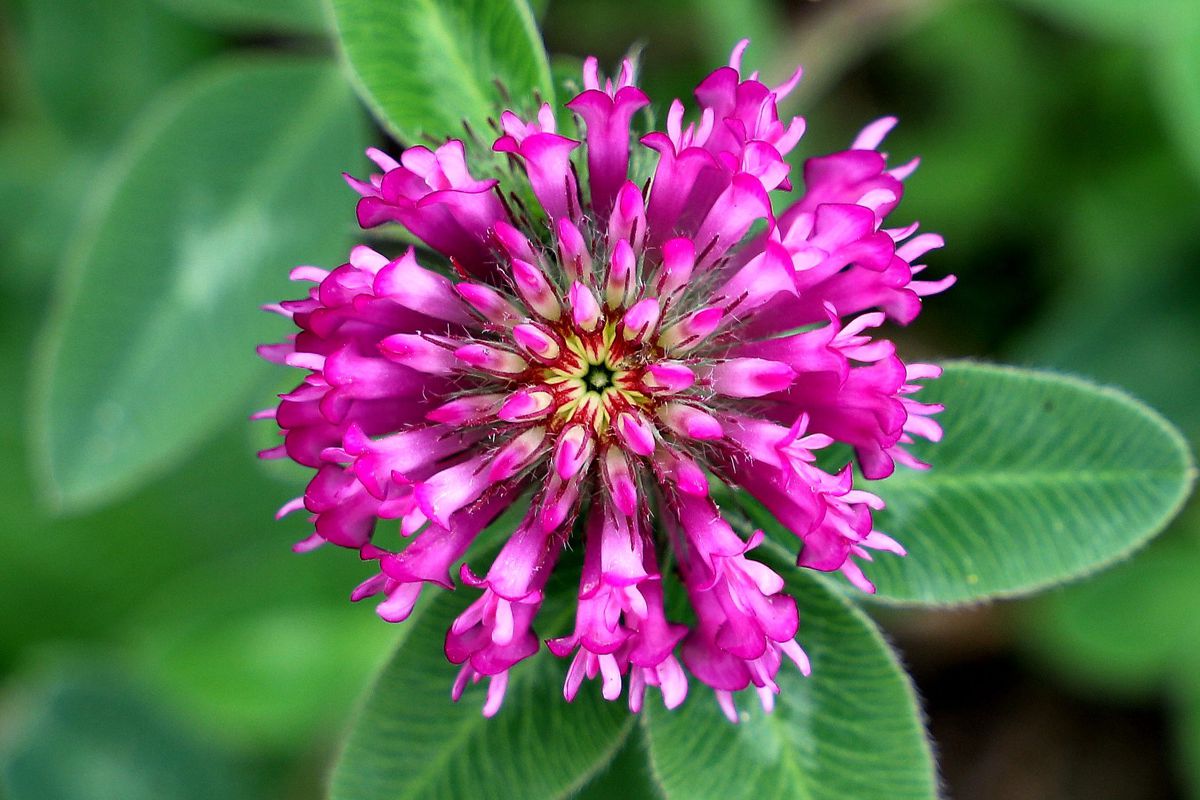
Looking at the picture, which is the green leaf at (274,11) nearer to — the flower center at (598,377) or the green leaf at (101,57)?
the green leaf at (101,57)

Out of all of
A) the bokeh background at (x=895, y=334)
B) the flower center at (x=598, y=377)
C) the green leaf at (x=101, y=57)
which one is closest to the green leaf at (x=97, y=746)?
the bokeh background at (x=895, y=334)

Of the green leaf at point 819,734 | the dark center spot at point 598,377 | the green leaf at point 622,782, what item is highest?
the dark center spot at point 598,377

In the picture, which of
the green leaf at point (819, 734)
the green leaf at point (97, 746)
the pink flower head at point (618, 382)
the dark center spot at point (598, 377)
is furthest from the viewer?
the green leaf at point (97, 746)

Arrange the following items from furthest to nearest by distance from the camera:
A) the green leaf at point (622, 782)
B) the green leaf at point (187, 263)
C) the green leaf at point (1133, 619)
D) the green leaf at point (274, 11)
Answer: the green leaf at point (1133, 619), the green leaf at point (274, 11), the green leaf at point (187, 263), the green leaf at point (622, 782)

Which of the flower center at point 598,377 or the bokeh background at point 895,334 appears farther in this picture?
the bokeh background at point 895,334

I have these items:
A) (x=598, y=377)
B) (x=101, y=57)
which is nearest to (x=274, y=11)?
(x=101, y=57)

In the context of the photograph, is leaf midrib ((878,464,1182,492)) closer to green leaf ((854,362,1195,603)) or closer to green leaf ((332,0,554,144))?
green leaf ((854,362,1195,603))

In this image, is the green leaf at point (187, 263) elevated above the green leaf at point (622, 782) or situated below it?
above
